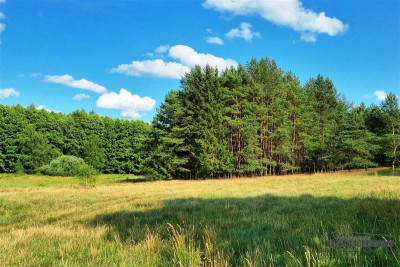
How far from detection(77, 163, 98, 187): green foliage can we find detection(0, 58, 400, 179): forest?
5415mm

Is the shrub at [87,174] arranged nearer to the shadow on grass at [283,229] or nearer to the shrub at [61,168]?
the shadow on grass at [283,229]

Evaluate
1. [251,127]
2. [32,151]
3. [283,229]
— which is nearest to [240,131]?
[251,127]

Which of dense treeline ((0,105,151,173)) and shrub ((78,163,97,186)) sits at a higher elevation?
dense treeline ((0,105,151,173))

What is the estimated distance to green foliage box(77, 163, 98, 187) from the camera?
65.8 ft

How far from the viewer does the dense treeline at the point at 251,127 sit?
3023cm

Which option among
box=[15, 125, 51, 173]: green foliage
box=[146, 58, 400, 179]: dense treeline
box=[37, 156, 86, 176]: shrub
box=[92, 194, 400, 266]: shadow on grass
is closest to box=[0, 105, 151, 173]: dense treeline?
box=[15, 125, 51, 173]: green foliage

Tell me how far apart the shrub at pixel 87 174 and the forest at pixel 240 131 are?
17.8 ft

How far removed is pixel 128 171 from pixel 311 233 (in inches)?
2208

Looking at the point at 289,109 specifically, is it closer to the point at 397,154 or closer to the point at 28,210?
the point at 397,154

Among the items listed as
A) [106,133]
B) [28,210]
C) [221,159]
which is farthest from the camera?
[106,133]

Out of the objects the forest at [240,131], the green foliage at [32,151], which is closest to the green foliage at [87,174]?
the forest at [240,131]

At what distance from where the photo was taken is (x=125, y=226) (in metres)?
5.97

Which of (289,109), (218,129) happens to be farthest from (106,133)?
(289,109)

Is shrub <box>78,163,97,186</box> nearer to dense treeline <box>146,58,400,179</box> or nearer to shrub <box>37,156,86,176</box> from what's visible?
dense treeline <box>146,58,400,179</box>
